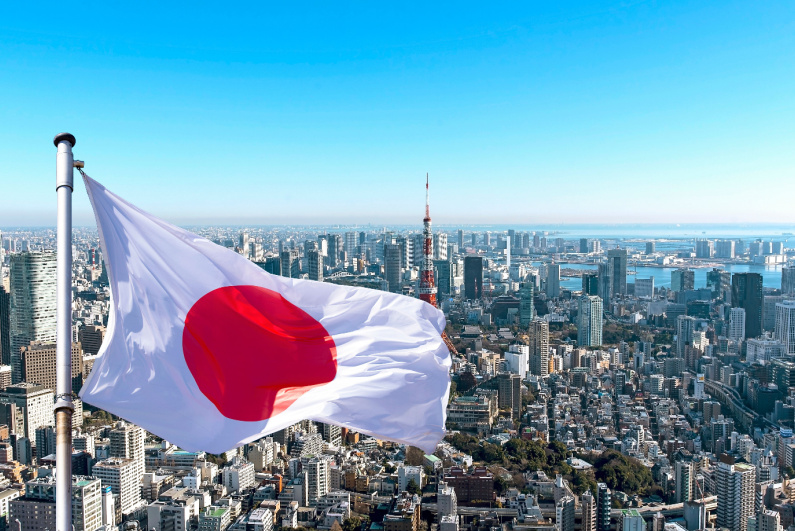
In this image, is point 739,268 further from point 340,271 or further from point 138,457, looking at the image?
point 138,457

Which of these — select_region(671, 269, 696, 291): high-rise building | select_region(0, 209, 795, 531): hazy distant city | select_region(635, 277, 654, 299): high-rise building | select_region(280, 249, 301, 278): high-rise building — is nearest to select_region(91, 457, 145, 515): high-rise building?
select_region(0, 209, 795, 531): hazy distant city

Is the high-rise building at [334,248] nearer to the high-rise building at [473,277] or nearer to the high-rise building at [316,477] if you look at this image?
the high-rise building at [473,277]

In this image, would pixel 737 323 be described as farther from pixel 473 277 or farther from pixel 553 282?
pixel 473 277

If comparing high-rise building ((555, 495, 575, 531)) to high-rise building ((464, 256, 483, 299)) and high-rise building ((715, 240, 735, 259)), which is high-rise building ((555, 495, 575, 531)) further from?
high-rise building ((715, 240, 735, 259))

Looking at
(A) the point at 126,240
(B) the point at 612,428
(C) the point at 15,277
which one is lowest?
(B) the point at 612,428

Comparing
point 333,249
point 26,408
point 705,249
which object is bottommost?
point 26,408

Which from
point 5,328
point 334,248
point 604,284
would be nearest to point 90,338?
point 5,328

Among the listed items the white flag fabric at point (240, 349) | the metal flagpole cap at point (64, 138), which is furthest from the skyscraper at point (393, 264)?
the metal flagpole cap at point (64, 138)

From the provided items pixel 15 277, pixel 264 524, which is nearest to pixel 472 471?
pixel 264 524
